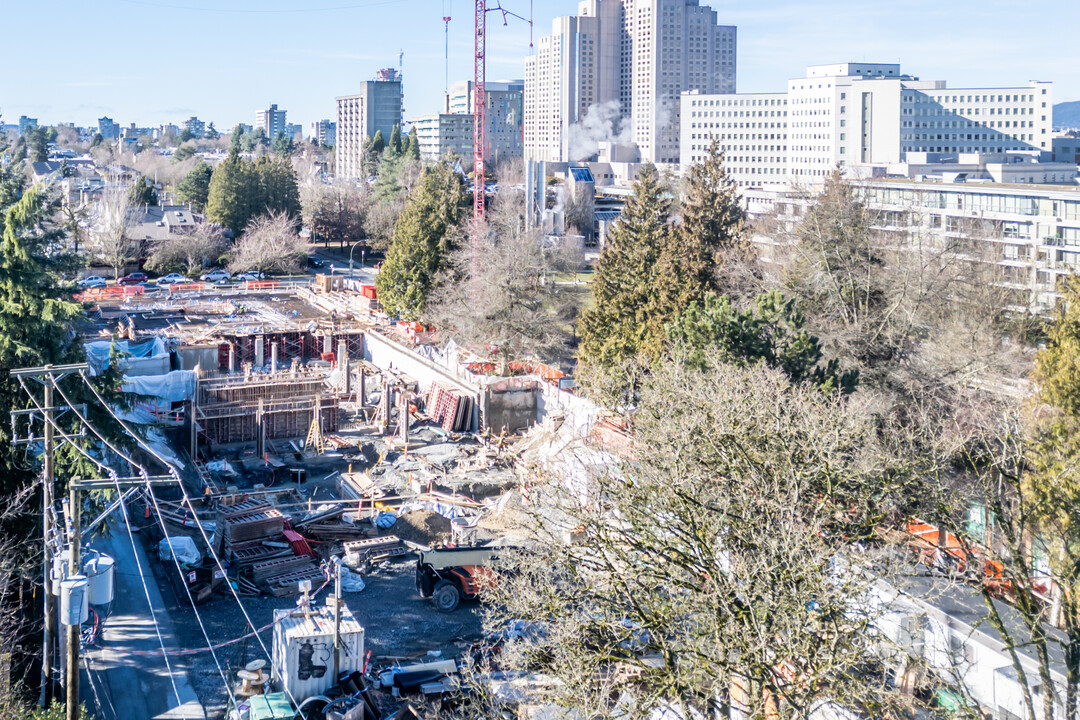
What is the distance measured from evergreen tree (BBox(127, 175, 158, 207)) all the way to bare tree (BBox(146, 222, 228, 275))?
6.04 meters

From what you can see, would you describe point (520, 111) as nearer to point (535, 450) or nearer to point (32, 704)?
point (535, 450)

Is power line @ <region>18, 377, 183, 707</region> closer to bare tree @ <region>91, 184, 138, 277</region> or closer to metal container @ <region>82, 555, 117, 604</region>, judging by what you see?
metal container @ <region>82, 555, 117, 604</region>

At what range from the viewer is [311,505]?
926 inches

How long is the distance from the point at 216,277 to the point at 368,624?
4713cm

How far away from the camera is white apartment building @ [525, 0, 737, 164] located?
157 meters

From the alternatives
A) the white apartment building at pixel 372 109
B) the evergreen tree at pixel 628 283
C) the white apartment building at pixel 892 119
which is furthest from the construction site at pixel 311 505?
the white apartment building at pixel 372 109

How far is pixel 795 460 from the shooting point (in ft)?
43.4

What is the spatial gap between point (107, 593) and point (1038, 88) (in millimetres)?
110876

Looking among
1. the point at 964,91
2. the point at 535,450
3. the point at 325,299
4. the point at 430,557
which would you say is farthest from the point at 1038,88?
the point at 430,557

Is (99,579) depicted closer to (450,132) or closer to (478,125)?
(478,125)

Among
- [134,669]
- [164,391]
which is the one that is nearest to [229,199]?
[164,391]

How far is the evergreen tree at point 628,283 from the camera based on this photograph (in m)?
28.2

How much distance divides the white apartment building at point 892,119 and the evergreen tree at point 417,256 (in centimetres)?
6574

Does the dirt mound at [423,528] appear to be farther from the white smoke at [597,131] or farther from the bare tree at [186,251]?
the white smoke at [597,131]
